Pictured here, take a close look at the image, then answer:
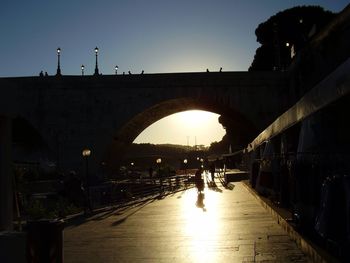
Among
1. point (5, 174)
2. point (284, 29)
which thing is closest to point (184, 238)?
point (5, 174)

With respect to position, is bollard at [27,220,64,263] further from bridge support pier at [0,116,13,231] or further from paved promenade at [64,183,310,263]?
paved promenade at [64,183,310,263]

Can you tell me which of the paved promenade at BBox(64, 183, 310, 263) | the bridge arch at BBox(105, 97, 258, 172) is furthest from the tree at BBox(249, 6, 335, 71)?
the paved promenade at BBox(64, 183, 310, 263)

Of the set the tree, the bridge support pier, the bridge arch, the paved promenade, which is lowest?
the paved promenade

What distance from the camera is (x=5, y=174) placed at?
665 centimetres

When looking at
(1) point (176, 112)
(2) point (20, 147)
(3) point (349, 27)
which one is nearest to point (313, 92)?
(3) point (349, 27)

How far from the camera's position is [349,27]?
25.3 m

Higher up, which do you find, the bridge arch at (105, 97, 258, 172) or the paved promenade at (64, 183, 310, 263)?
the bridge arch at (105, 97, 258, 172)

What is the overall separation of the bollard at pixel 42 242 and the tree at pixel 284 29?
52805 millimetres

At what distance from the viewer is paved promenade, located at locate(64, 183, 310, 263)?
7.73 meters

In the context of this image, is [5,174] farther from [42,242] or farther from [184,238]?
[184,238]

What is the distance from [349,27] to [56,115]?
25.5 metres

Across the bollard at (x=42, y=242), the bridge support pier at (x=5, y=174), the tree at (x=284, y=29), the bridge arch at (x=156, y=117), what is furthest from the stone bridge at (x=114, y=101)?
the bollard at (x=42, y=242)

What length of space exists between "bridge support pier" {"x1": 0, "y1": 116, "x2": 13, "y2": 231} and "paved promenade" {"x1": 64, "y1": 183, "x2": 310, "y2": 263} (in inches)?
57.0

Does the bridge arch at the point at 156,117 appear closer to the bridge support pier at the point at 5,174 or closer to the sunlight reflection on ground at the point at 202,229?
the sunlight reflection on ground at the point at 202,229
